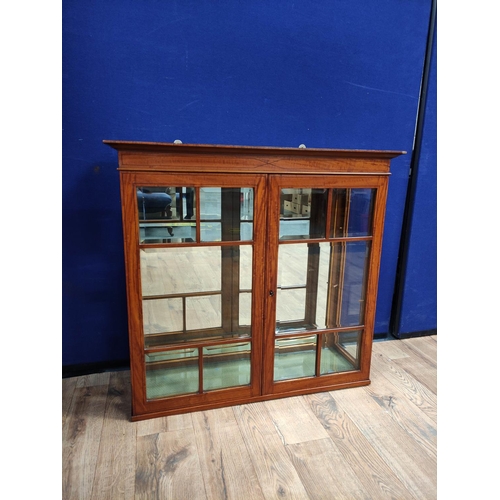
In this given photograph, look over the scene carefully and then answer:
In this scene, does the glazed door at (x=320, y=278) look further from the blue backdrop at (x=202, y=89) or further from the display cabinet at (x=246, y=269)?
the blue backdrop at (x=202, y=89)

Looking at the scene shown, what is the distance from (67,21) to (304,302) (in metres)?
1.65

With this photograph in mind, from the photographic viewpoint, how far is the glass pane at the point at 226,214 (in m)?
1.57

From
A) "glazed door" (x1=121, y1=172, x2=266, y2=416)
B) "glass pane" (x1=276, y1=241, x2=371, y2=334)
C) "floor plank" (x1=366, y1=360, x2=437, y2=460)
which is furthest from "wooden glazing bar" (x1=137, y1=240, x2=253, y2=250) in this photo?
"floor plank" (x1=366, y1=360, x2=437, y2=460)

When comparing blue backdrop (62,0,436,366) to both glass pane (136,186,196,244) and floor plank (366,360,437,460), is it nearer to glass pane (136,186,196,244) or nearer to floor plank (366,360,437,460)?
glass pane (136,186,196,244)

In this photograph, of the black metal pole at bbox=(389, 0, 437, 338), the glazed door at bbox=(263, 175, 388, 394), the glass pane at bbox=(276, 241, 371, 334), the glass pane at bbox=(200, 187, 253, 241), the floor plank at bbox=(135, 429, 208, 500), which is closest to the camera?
the floor plank at bbox=(135, 429, 208, 500)

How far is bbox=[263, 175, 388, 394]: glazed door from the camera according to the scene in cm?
167

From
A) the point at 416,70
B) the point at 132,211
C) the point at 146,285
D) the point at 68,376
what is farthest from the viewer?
the point at 416,70

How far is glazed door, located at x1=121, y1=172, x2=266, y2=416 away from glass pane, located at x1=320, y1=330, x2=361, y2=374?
0.35 meters

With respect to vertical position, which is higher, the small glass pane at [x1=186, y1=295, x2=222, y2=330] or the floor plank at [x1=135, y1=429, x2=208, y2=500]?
the small glass pane at [x1=186, y1=295, x2=222, y2=330]

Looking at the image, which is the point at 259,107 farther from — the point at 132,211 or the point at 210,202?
the point at 132,211

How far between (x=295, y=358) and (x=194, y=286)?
628mm

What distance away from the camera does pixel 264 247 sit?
5.44 ft

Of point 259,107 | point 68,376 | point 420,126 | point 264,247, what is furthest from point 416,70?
point 68,376

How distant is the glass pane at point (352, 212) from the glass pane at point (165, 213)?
0.65 metres
